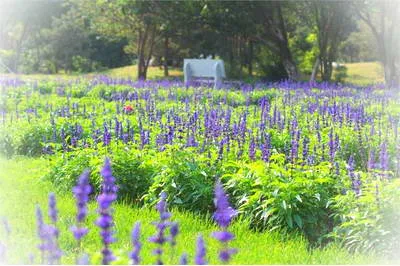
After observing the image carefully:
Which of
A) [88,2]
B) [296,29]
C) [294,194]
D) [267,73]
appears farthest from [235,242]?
[296,29]

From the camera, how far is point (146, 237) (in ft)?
13.2

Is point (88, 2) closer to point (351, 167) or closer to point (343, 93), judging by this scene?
point (343, 93)

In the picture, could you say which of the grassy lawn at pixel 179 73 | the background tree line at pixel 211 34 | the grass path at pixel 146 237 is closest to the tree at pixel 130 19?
the background tree line at pixel 211 34

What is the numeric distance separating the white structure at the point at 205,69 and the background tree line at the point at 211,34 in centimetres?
497

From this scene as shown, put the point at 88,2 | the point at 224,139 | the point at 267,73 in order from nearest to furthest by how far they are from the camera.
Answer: the point at 224,139 < the point at 267,73 < the point at 88,2

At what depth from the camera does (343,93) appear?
11.8 metres

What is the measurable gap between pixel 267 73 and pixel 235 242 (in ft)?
74.3

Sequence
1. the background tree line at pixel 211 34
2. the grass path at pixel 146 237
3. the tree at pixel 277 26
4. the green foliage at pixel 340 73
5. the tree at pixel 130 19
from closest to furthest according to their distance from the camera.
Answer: the grass path at pixel 146 237 → the background tree line at pixel 211 34 → the tree at pixel 277 26 → the tree at pixel 130 19 → the green foliage at pixel 340 73

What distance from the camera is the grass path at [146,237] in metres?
3.63

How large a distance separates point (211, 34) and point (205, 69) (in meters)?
12.0

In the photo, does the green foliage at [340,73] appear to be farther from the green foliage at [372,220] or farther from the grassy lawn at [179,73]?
the green foliage at [372,220]

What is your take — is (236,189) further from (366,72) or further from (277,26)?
(366,72)

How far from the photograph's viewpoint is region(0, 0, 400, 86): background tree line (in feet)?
71.4

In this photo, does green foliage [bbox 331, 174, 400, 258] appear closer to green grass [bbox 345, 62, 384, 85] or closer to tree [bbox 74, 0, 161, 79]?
tree [bbox 74, 0, 161, 79]
